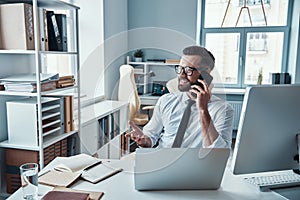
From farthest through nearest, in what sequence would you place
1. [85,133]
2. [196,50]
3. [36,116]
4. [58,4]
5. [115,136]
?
[85,133]
[58,4]
[36,116]
[115,136]
[196,50]

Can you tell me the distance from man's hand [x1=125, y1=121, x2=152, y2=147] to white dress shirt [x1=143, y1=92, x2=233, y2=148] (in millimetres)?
42

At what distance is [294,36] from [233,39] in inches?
33.5

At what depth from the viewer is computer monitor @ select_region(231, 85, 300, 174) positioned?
36.8 inches

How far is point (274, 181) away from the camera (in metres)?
1.12

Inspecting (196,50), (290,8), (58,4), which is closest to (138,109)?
(196,50)

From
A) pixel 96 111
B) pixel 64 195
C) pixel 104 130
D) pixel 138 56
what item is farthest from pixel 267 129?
pixel 138 56

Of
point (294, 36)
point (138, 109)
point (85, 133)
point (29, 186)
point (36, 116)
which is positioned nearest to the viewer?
point (29, 186)

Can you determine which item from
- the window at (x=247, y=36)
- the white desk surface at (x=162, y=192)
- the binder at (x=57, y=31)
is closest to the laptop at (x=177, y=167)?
the white desk surface at (x=162, y=192)

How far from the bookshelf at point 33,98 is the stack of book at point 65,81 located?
0.03 meters

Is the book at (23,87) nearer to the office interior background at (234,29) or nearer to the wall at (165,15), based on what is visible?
the office interior background at (234,29)

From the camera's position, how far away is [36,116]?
184cm

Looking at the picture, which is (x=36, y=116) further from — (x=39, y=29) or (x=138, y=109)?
(x=138, y=109)

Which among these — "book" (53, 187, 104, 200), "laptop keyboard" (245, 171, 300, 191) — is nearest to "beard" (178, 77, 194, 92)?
"laptop keyboard" (245, 171, 300, 191)

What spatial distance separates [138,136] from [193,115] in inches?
11.2
